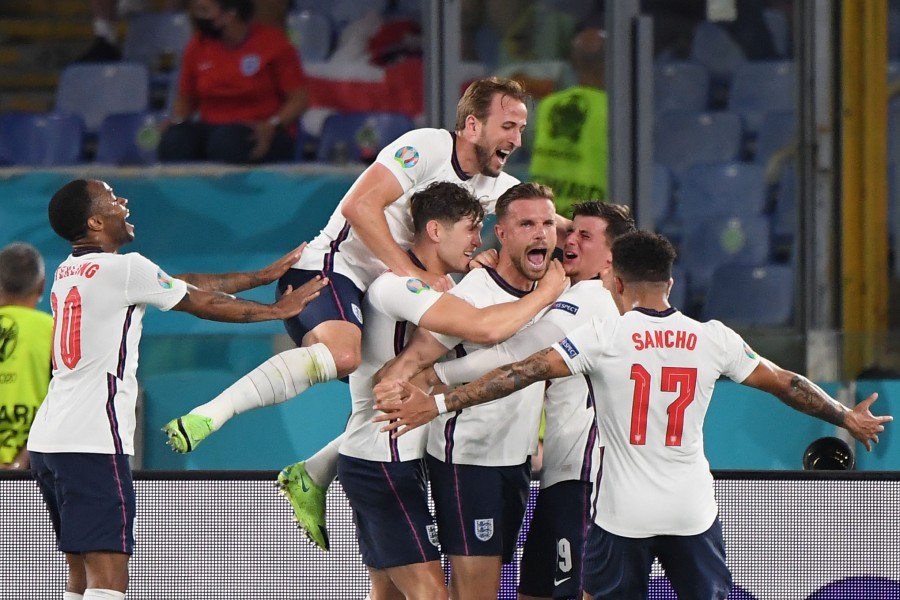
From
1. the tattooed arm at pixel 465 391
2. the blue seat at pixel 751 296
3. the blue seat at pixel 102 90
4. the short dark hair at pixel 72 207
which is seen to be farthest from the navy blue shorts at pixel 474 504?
the blue seat at pixel 102 90

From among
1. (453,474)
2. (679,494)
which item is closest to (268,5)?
(453,474)

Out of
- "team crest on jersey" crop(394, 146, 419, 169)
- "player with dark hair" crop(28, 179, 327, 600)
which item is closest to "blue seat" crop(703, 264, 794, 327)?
"team crest on jersey" crop(394, 146, 419, 169)

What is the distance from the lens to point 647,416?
421cm

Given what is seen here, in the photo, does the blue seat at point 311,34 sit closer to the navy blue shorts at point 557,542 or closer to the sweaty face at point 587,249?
the sweaty face at point 587,249

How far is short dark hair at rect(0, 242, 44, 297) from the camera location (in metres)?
6.49

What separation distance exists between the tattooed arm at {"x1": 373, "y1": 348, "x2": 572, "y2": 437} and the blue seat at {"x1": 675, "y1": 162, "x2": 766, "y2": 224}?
4172 mm

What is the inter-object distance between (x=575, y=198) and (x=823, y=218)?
144cm

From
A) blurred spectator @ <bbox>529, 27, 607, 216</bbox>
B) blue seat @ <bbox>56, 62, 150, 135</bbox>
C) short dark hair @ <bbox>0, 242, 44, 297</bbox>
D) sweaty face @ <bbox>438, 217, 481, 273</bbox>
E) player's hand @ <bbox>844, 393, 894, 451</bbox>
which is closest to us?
player's hand @ <bbox>844, 393, 894, 451</bbox>

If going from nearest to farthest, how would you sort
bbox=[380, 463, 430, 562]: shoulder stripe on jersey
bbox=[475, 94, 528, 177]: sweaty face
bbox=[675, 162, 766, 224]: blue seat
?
bbox=[380, 463, 430, 562]: shoulder stripe on jersey < bbox=[475, 94, 528, 177]: sweaty face < bbox=[675, 162, 766, 224]: blue seat

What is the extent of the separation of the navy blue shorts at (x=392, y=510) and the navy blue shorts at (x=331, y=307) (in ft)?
1.59

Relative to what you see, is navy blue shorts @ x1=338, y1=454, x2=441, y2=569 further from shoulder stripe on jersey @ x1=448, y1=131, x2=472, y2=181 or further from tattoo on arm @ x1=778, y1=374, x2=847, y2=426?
tattoo on arm @ x1=778, y1=374, x2=847, y2=426

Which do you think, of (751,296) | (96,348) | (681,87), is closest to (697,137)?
(681,87)

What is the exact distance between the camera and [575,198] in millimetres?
7762

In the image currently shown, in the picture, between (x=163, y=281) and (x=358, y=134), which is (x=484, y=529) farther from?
(x=358, y=134)
